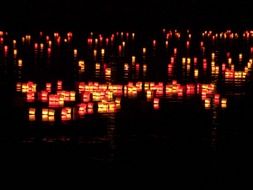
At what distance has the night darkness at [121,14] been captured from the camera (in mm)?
33688

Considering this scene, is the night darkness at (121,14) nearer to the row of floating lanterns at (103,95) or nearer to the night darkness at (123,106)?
the night darkness at (123,106)

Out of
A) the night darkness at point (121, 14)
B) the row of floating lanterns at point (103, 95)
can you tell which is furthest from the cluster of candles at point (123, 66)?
the night darkness at point (121, 14)

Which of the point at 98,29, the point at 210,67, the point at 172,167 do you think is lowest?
the point at 172,167

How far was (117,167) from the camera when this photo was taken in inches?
373

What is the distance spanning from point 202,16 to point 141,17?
3.93m

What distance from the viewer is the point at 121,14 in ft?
118

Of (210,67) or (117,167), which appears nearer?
(117,167)

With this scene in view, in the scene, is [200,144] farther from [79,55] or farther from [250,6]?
[250,6]

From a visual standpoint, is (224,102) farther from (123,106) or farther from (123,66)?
(123,66)

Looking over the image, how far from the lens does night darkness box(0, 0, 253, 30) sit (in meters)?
33.7

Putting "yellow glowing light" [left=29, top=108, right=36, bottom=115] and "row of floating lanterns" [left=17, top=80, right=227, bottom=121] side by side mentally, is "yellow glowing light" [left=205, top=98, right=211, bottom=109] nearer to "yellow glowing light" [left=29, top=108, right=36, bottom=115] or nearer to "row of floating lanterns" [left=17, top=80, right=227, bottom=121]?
"row of floating lanterns" [left=17, top=80, right=227, bottom=121]

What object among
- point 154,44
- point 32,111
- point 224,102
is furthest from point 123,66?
point 154,44

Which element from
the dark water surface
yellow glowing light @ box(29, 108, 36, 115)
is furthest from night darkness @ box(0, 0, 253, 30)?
yellow glowing light @ box(29, 108, 36, 115)

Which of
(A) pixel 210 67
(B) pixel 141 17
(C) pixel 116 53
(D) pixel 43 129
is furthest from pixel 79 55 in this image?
(B) pixel 141 17
